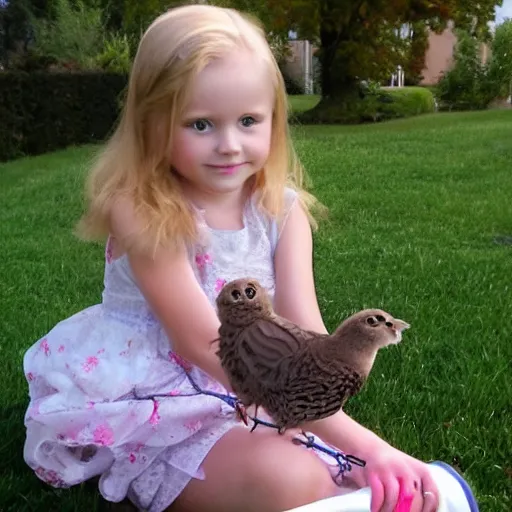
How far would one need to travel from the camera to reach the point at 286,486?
180 cm

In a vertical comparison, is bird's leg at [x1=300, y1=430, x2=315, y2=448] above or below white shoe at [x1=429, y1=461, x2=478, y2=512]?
below

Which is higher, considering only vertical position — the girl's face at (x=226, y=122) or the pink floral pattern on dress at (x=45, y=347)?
the girl's face at (x=226, y=122)

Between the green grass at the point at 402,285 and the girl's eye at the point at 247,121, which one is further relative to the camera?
the green grass at the point at 402,285

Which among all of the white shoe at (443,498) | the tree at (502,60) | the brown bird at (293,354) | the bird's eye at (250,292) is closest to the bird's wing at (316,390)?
the brown bird at (293,354)

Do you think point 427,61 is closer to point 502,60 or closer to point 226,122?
point 502,60

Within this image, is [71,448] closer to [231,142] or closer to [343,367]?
[231,142]

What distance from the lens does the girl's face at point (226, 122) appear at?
1714mm

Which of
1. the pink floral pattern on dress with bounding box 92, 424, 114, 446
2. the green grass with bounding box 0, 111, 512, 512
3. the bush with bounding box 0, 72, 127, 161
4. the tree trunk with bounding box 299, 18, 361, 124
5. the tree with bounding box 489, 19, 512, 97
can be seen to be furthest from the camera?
the tree with bounding box 489, 19, 512, 97

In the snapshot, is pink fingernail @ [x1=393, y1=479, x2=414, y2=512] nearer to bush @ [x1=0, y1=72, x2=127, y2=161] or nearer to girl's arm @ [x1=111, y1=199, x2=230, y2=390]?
girl's arm @ [x1=111, y1=199, x2=230, y2=390]

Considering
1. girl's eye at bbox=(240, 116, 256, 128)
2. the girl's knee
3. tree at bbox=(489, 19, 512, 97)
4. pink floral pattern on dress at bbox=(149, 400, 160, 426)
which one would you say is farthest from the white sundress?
tree at bbox=(489, 19, 512, 97)

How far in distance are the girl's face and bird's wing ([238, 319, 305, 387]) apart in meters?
0.69

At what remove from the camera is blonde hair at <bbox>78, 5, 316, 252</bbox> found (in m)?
1.78

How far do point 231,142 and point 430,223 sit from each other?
3956mm

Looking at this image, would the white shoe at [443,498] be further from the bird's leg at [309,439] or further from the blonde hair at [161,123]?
the blonde hair at [161,123]
